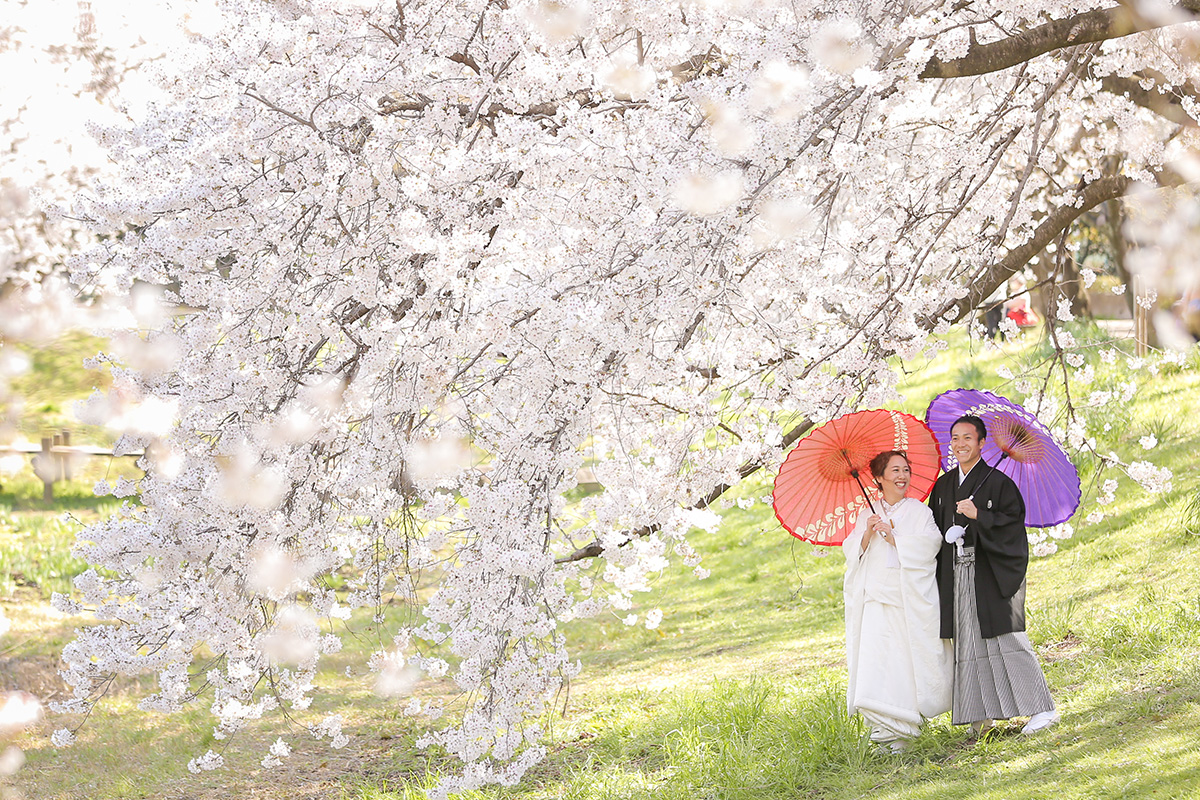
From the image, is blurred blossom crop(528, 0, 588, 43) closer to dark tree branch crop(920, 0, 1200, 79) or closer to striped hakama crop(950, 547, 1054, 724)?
dark tree branch crop(920, 0, 1200, 79)

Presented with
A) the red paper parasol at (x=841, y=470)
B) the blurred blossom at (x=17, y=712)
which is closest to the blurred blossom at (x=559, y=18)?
the red paper parasol at (x=841, y=470)

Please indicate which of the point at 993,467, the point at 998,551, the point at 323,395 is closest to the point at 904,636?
the point at 998,551

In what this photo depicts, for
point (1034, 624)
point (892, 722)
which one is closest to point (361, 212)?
point (892, 722)

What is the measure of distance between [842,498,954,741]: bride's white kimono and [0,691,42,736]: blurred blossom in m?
5.71

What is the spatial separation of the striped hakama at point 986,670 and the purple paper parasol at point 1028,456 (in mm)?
487

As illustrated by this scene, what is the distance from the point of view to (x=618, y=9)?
3.71 metres

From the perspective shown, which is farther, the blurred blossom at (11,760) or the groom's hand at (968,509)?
the blurred blossom at (11,760)

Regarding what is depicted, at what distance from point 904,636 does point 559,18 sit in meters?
3.05

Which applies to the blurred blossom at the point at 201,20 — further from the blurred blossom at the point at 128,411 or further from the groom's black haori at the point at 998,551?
the groom's black haori at the point at 998,551

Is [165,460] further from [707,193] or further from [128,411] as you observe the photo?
[707,193]

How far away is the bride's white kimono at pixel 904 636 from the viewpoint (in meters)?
4.60

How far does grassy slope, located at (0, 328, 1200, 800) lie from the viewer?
4.33m

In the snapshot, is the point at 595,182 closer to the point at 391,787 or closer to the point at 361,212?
the point at 361,212

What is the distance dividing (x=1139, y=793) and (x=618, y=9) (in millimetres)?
3435
